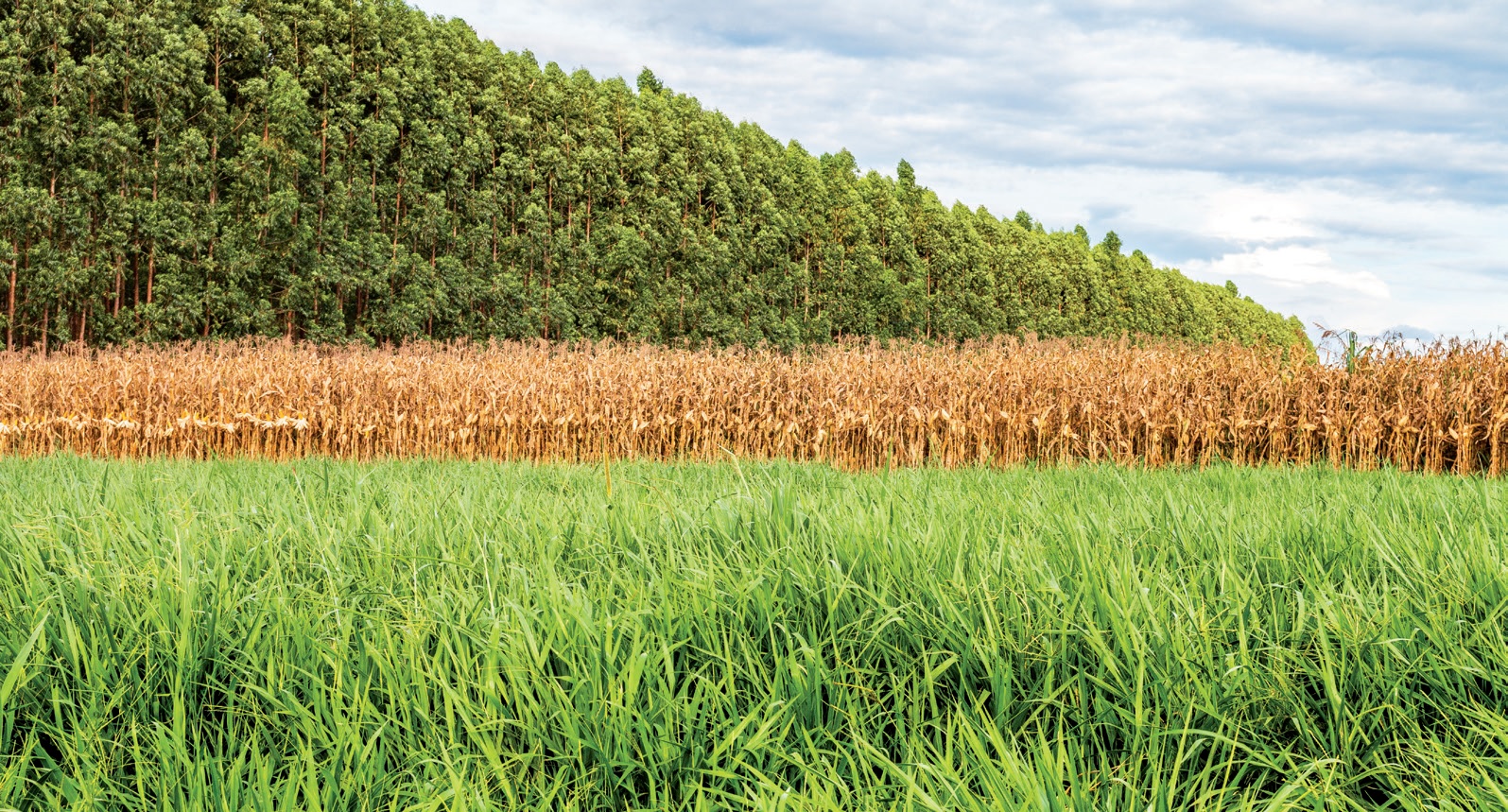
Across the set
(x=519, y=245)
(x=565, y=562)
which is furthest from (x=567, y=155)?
(x=565, y=562)

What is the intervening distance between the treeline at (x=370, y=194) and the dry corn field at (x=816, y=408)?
4057 millimetres

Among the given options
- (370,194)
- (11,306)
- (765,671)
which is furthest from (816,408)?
(11,306)

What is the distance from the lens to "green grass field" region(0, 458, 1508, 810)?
1.62 meters

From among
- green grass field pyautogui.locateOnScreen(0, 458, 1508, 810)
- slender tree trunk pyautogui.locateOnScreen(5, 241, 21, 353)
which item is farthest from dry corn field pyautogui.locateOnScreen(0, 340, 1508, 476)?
slender tree trunk pyautogui.locateOnScreen(5, 241, 21, 353)

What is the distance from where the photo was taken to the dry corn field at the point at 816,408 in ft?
24.8

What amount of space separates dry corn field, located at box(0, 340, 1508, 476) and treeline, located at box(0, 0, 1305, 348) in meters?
4.06

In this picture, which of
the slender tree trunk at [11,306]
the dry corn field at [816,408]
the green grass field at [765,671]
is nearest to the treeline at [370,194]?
the slender tree trunk at [11,306]

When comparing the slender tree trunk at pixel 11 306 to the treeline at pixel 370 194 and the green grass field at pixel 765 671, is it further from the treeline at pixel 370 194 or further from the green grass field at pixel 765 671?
the green grass field at pixel 765 671

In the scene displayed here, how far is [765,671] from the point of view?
1.82 metres

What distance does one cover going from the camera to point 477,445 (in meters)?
8.99

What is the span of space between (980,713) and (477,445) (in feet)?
25.9

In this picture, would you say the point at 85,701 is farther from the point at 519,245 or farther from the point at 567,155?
the point at 567,155

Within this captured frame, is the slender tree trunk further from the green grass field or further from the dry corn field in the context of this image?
the green grass field

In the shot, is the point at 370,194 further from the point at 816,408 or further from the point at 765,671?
the point at 765,671
